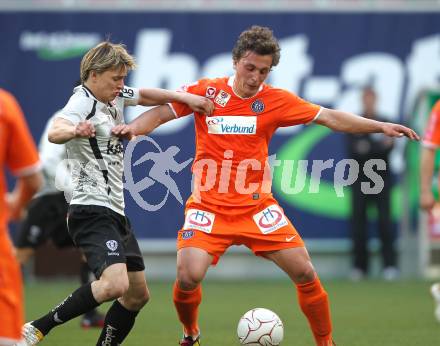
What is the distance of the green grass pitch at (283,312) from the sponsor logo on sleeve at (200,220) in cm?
131

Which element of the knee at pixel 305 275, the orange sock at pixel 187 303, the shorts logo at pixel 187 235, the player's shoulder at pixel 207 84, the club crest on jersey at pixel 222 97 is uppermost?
the player's shoulder at pixel 207 84

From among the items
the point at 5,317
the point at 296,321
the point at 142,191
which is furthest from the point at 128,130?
the point at 142,191

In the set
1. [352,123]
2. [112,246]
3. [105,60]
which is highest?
[105,60]

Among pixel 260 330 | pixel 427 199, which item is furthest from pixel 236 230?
pixel 427 199

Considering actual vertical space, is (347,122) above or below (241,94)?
below

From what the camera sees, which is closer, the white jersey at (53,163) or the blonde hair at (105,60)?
the blonde hair at (105,60)

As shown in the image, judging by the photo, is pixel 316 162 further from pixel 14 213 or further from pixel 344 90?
pixel 14 213

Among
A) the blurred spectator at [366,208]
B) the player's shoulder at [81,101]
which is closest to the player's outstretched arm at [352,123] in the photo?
the player's shoulder at [81,101]

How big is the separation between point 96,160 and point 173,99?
34.7 inches

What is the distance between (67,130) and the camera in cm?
574

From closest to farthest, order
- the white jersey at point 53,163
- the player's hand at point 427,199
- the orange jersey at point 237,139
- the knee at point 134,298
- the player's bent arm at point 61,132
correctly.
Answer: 1. the player's bent arm at point 61,132
2. the knee at point 134,298
3. the orange jersey at point 237,139
4. the player's hand at point 427,199
5. the white jersey at point 53,163

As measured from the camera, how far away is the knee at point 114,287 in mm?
6062

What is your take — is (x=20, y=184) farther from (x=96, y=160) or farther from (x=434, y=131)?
(x=434, y=131)

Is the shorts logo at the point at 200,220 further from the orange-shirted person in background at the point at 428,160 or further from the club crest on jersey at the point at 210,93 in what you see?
the orange-shirted person in background at the point at 428,160
